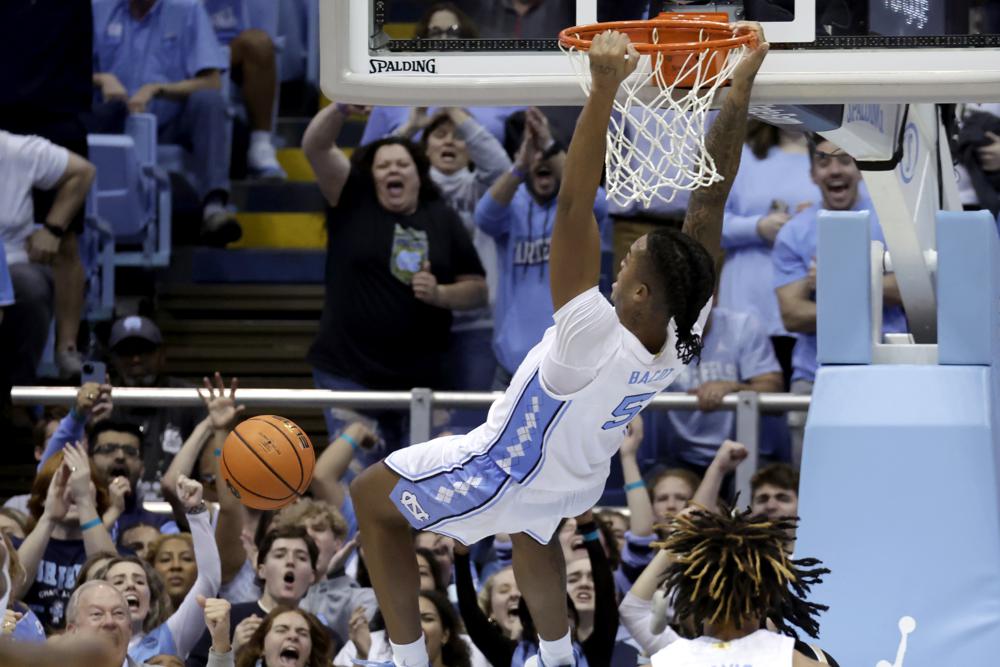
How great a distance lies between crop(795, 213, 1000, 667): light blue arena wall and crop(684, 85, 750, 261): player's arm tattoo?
122cm

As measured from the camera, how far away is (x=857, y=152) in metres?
5.76

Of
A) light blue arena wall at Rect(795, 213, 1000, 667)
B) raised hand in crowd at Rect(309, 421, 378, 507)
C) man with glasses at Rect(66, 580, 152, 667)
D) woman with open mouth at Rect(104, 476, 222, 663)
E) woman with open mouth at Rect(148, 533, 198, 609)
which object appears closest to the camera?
light blue arena wall at Rect(795, 213, 1000, 667)

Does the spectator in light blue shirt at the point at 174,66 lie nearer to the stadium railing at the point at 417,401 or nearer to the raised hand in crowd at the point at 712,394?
the stadium railing at the point at 417,401

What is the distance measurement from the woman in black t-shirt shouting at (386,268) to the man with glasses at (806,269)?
1.57 m

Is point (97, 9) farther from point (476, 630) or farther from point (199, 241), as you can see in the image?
point (476, 630)

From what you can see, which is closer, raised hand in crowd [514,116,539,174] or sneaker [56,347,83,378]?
raised hand in crowd [514,116,539,174]

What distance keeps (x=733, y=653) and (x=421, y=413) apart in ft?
11.1

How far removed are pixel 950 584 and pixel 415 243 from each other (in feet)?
12.6

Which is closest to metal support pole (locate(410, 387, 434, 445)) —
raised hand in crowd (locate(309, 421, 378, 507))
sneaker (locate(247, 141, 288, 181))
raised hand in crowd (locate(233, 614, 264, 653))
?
raised hand in crowd (locate(309, 421, 378, 507))

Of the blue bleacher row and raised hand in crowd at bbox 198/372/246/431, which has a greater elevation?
the blue bleacher row

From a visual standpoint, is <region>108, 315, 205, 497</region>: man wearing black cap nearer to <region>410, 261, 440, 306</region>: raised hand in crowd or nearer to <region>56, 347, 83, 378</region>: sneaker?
<region>56, 347, 83, 378</region>: sneaker

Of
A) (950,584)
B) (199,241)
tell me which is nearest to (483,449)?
(950,584)

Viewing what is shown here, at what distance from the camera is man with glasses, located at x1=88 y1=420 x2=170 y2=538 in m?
7.91

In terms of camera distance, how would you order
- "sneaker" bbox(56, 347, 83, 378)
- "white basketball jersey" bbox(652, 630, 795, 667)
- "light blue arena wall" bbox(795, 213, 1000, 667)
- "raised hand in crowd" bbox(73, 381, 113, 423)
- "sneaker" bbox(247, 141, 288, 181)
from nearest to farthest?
"white basketball jersey" bbox(652, 630, 795, 667)
"light blue arena wall" bbox(795, 213, 1000, 667)
"raised hand in crowd" bbox(73, 381, 113, 423)
"sneaker" bbox(56, 347, 83, 378)
"sneaker" bbox(247, 141, 288, 181)
